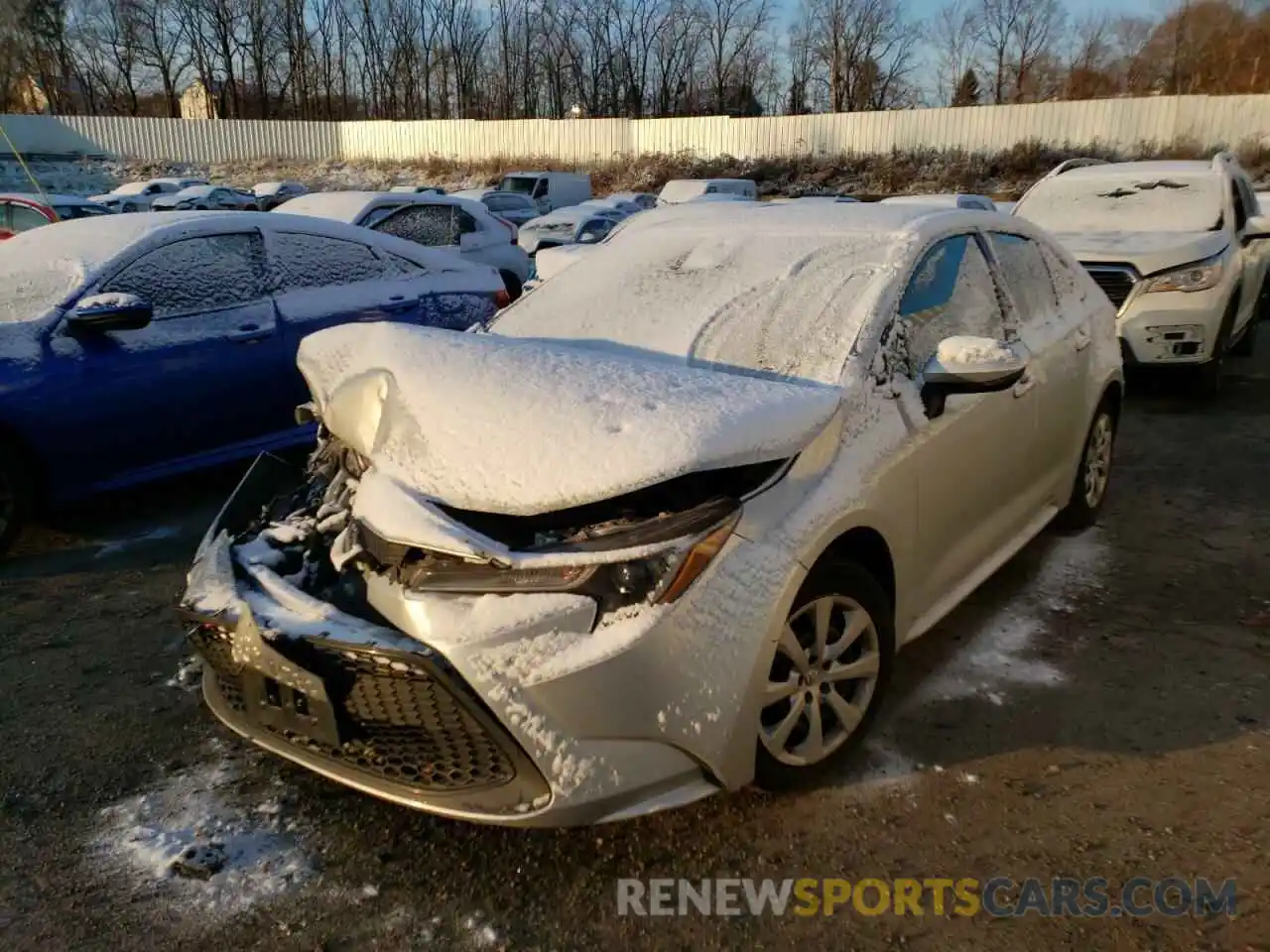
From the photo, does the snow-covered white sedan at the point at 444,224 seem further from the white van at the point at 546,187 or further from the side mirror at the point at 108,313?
the white van at the point at 546,187

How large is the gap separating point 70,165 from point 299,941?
4525 cm

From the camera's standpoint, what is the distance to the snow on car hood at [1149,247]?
7.09 m

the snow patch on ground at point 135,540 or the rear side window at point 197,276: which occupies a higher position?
the rear side window at point 197,276

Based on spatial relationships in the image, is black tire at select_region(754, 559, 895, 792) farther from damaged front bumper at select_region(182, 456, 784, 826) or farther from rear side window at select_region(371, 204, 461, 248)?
rear side window at select_region(371, 204, 461, 248)

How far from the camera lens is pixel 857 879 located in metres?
2.41

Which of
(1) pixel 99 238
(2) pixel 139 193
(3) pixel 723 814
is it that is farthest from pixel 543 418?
(2) pixel 139 193

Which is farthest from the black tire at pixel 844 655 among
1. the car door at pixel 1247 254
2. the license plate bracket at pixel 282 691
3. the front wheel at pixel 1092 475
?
the car door at pixel 1247 254

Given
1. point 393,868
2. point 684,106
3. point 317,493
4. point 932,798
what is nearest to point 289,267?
point 317,493

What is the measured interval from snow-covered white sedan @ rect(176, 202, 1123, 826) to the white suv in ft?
12.1

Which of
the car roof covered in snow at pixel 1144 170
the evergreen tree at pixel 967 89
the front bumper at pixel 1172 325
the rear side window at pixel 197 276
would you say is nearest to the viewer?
the rear side window at pixel 197 276

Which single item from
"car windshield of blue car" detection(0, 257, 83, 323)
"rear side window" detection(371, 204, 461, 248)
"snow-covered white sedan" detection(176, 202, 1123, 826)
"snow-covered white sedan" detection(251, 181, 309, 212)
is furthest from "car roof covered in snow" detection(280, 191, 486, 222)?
→ "snow-covered white sedan" detection(251, 181, 309, 212)

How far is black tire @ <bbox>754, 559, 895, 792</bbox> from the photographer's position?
8.31ft

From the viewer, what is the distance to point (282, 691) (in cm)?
232

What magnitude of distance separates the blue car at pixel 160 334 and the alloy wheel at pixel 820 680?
11.7 feet
